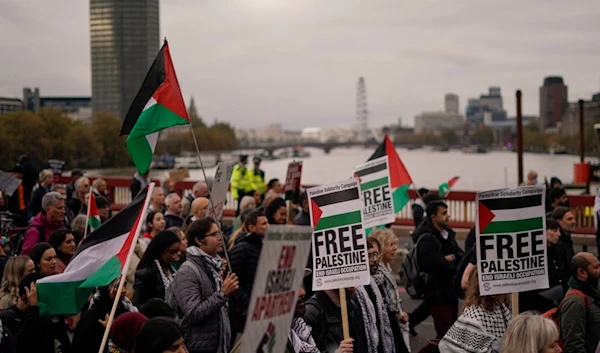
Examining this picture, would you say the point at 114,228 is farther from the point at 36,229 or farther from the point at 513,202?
the point at 36,229

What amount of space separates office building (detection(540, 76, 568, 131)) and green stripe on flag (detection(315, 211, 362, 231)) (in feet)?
338

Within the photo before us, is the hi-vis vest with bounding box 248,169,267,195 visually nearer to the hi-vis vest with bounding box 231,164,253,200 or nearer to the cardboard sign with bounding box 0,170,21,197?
the hi-vis vest with bounding box 231,164,253,200

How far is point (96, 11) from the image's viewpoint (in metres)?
73.2

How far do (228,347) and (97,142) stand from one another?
2524 cm

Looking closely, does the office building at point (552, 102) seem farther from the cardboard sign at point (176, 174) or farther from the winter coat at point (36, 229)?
the winter coat at point (36, 229)

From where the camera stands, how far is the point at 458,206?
23109 millimetres

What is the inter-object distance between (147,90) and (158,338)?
406 cm

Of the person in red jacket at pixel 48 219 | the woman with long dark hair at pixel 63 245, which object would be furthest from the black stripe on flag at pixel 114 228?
the person in red jacket at pixel 48 219

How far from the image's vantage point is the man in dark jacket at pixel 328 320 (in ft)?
22.0

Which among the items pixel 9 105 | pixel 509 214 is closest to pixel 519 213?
pixel 509 214

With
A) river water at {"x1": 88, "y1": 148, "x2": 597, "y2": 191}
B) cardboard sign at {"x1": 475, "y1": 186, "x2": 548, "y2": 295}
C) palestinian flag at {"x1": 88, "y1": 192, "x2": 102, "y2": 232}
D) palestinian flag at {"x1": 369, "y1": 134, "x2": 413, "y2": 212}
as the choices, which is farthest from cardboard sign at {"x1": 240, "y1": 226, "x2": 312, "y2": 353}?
river water at {"x1": 88, "y1": 148, "x2": 597, "y2": 191}

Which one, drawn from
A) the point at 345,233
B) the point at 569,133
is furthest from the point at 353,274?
the point at 569,133

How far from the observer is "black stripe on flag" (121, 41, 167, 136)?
8.48m

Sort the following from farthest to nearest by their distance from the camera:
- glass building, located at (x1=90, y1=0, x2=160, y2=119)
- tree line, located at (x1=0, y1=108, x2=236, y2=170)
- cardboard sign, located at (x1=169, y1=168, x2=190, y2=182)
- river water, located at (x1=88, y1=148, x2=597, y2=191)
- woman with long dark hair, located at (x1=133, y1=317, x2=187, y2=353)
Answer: glass building, located at (x1=90, y1=0, x2=160, y2=119) → river water, located at (x1=88, y1=148, x2=597, y2=191) → tree line, located at (x1=0, y1=108, x2=236, y2=170) → cardboard sign, located at (x1=169, y1=168, x2=190, y2=182) → woman with long dark hair, located at (x1=133, y1=317, x2=187, y2=353)
